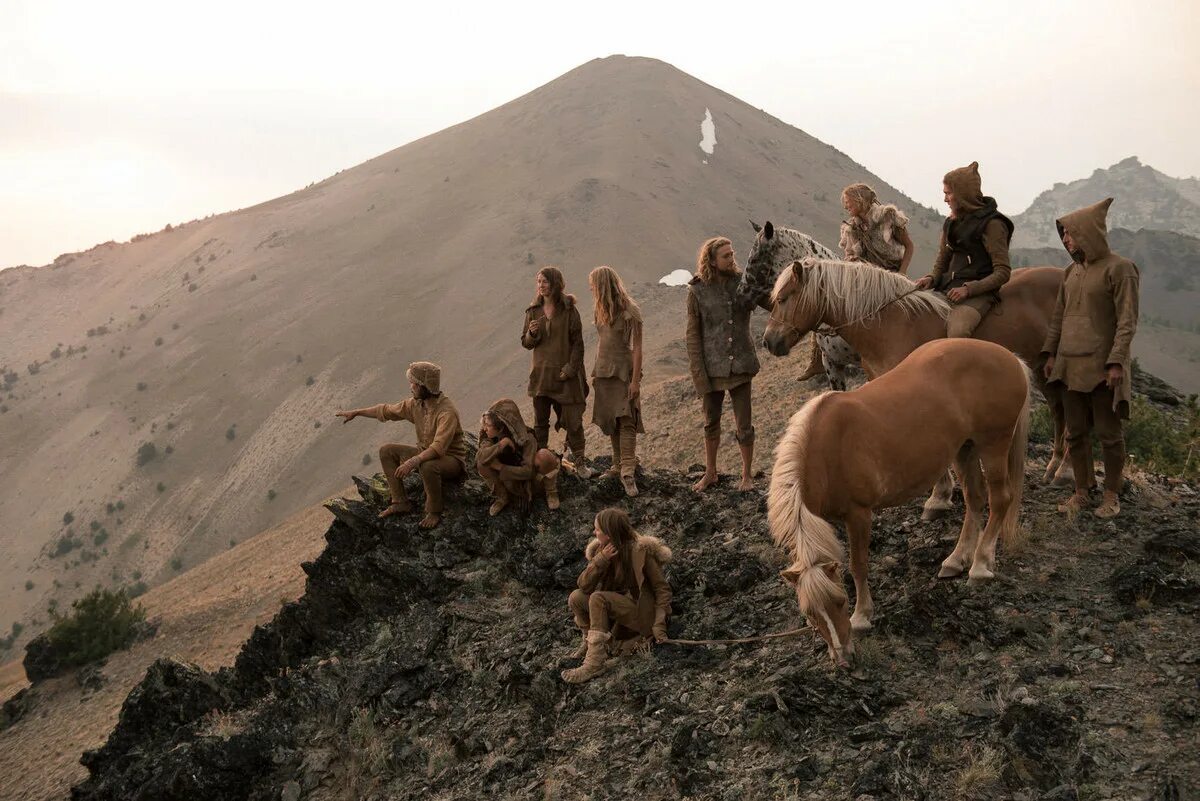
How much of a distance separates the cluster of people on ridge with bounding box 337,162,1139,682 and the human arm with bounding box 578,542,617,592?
0.05ft

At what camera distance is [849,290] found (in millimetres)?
7262

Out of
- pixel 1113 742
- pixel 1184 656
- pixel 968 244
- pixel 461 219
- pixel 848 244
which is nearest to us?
pixel 1113 742

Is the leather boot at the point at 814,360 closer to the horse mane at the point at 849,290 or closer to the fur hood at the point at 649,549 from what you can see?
the horse mane at the point at 849,290

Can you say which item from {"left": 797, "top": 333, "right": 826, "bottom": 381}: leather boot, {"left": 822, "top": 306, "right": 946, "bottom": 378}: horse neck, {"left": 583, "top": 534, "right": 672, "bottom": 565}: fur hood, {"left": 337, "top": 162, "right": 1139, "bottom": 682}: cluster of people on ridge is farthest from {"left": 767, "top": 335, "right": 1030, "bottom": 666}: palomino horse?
{"left": 797, "top": 333, "right": 826, "bottom": 381}: leather boot

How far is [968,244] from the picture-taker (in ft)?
24.4

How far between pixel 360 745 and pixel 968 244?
21.0ft

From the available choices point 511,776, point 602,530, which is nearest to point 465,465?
point 602,530

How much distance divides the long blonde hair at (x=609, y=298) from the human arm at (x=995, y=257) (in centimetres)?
313

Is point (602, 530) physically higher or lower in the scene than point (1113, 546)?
higher

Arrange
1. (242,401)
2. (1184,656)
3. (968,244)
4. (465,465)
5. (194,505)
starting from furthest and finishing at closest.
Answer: (242,401), (194,505), (465,465), (968,244), (1184,656)

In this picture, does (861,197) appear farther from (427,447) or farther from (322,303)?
(322,303)

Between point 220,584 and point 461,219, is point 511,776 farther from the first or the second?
point 461,219

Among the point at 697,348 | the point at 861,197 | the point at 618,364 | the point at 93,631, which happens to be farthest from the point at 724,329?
the point at 93,631

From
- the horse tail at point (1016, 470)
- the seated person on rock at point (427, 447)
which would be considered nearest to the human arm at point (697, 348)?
the seated person on rock at point (427, 447)
